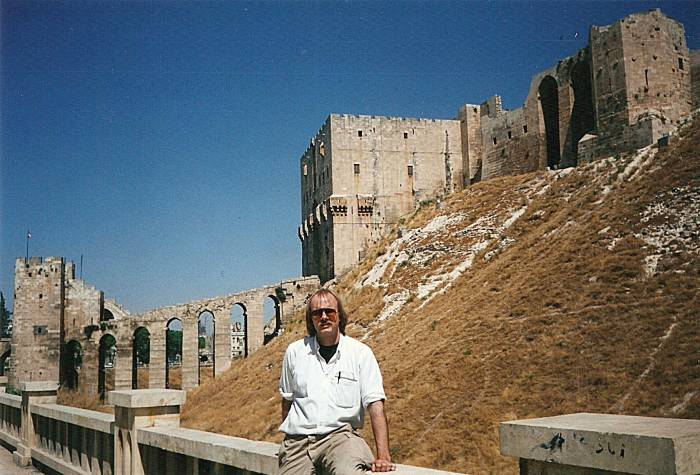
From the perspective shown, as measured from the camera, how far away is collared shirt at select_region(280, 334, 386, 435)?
374 cm

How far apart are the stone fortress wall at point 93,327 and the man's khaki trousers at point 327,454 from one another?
38.6 meters

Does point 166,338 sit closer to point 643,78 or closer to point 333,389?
point 643,78

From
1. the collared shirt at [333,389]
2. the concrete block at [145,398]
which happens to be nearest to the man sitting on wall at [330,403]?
the collared shirt at [333,389]

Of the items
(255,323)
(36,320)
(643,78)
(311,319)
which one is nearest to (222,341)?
(255,323)

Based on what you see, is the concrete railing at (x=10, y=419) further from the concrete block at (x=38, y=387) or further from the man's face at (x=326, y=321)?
the man's face at (x=326, y=321)

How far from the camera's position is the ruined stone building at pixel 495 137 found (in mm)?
26516

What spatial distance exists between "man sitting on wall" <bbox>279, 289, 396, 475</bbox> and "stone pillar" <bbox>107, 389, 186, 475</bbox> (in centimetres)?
290

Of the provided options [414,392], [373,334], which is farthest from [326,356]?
[373,334]

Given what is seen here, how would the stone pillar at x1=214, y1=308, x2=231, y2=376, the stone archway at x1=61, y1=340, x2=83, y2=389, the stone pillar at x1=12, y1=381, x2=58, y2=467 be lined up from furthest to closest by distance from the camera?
the stone archway at x1=61, y1=340, x2=83, y2=389, the stone pillar at x1=214, y1=308, x2=231, y2=376, the stone pillar at x1=12, y1=381, x2=58, y2=467

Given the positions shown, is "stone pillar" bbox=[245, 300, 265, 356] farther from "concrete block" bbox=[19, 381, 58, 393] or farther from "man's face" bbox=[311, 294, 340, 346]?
"man's face" bbox=[311, 294, 340, 346]

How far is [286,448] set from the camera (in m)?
3.84

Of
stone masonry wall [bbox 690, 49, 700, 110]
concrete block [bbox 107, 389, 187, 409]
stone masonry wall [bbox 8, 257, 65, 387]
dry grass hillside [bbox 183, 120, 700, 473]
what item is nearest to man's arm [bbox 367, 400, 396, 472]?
concrete block [bbox 107, 389, 187, 409]

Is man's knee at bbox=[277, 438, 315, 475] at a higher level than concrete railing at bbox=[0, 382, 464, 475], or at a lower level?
higher

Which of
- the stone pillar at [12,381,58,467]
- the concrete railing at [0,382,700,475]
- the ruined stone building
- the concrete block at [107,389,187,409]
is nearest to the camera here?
the concrete railing at [0,382,700,475]
